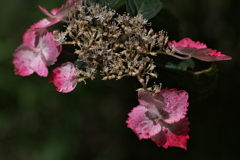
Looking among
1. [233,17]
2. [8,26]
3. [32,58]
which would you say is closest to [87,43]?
[32,58]

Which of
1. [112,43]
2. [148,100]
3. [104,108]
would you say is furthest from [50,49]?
[104,108]

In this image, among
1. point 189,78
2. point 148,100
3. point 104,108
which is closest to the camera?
point 148,100

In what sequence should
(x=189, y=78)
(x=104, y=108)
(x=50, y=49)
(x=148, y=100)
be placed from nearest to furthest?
(x=148, y=100) < (x=50, y=49) < (x=189, y=78) < (x=104, y=108)

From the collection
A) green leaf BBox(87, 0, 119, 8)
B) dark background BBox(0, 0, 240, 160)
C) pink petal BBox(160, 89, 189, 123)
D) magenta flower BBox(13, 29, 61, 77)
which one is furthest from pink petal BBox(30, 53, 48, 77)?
dark background BBox(0, 0, 240, 160)

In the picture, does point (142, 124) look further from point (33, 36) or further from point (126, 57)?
point (33, 36)

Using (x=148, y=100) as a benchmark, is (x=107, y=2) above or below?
above

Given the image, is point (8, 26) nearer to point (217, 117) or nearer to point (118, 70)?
point (217, 117)

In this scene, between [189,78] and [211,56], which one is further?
[189,78]
